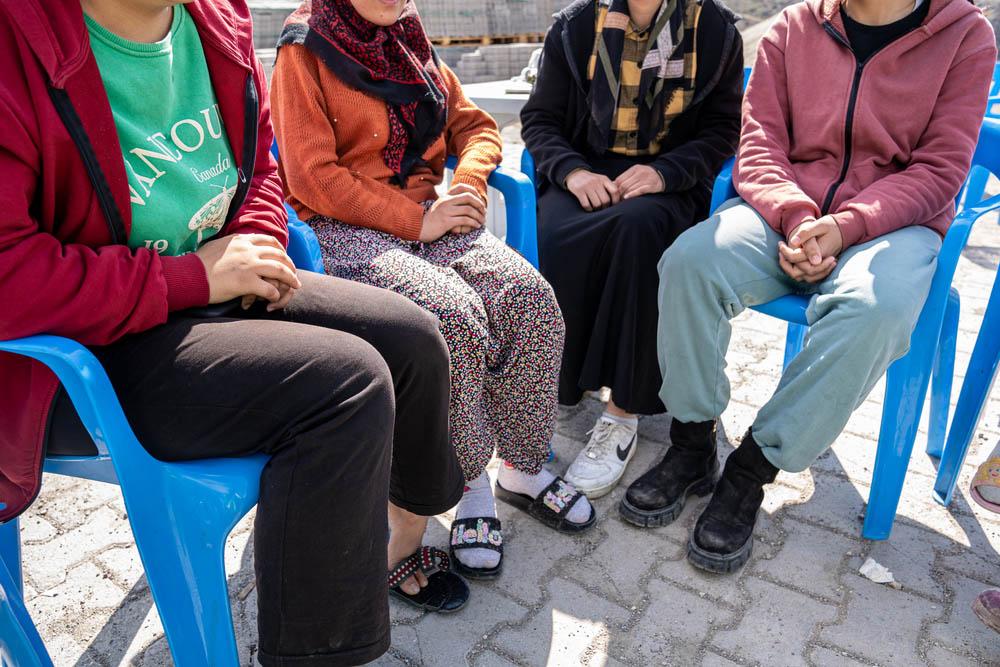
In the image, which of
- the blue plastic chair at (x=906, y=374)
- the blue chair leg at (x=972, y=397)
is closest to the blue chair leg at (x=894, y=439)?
the blue plastic chair at (x=906, y=374)

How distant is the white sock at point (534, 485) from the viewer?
2.21 meters

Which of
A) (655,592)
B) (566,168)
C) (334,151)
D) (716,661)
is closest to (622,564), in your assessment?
(655,592)

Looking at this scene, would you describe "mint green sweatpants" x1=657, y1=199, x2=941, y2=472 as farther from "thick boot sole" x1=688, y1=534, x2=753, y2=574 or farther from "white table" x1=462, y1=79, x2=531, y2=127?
"white table" x1=462, y1=79, x2=531, y2=127

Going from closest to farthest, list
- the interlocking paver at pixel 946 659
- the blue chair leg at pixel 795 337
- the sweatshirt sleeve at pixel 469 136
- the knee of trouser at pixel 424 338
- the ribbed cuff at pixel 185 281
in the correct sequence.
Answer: the ribbed cuff at pixel 185 281
the knee of trouser at pixel 424 338
the interlocking paver at pixel 946 659
the sweatshirt sleeve at pixel 469 136
the blue chair leg at pixel 795 337

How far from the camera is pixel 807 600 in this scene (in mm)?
1945

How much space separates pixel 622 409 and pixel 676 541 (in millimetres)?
493

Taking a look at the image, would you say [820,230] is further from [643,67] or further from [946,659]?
[946,659]

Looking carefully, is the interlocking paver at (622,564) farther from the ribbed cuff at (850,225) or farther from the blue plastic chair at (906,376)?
the ribbed cuff at (850,225)

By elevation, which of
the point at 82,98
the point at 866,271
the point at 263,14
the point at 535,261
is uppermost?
the point at 82,98

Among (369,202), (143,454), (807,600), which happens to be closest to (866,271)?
(807,600)

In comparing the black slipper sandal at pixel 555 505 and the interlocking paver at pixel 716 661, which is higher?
the interlocking paver at pixel 716 661

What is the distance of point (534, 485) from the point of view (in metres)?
2.27

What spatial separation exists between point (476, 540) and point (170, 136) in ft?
4.02

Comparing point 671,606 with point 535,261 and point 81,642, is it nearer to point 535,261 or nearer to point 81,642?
point 535,261
